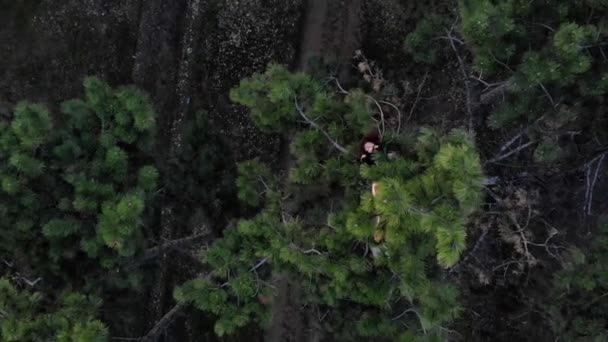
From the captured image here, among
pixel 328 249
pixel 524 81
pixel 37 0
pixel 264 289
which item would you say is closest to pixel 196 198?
pixel 264 289

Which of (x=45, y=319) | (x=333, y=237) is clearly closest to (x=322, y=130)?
(x=333, y=237)

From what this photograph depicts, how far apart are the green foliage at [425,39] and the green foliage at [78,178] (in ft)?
9.04

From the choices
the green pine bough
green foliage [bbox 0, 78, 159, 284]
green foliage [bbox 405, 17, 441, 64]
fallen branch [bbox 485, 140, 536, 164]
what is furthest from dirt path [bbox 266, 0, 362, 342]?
green foliage [bbox 0, 78, 159, 284]

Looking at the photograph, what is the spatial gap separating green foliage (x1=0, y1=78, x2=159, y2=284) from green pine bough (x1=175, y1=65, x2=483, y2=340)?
0.83 meters

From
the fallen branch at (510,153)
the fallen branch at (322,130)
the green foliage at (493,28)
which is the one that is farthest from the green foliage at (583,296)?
the fallen branch at (322,130)

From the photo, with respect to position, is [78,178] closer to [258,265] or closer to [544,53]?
[258,265]

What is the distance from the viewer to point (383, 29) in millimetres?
7348

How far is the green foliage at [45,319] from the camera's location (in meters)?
4.08

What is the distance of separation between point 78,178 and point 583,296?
4857mm

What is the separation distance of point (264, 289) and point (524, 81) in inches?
111

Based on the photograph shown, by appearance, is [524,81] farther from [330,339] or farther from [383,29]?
[330,339]

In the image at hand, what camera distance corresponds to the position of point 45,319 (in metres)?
4.23

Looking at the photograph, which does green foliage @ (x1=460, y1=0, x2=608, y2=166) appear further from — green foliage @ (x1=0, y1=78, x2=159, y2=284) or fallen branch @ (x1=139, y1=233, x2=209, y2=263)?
fallen branch @ (x1=139, y1=233, x2=209, y2=263)

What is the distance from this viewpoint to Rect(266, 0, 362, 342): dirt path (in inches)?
294
